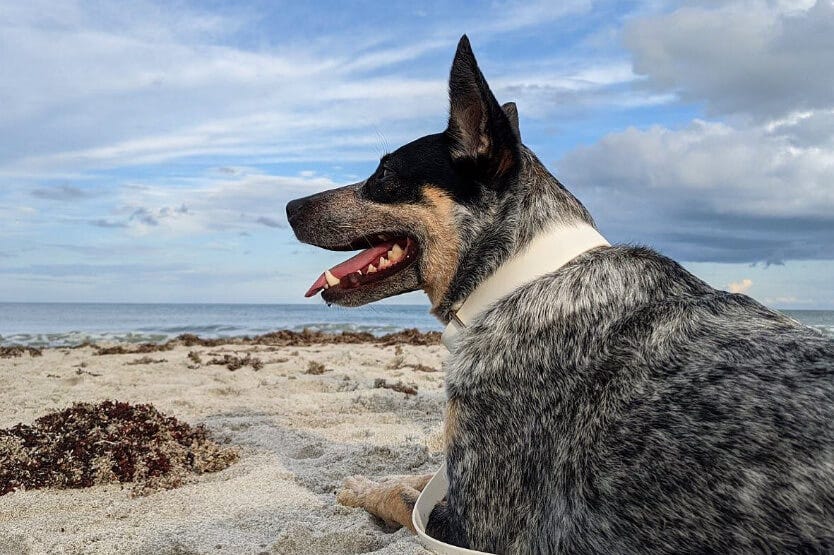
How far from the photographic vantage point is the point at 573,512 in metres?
2.97

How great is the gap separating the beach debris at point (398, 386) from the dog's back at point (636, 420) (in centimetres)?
460

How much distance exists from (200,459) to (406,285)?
2702mm

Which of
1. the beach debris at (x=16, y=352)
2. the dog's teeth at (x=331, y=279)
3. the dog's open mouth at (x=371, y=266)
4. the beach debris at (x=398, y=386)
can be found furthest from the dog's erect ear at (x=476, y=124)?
the beach debris at (x=16, y=352)

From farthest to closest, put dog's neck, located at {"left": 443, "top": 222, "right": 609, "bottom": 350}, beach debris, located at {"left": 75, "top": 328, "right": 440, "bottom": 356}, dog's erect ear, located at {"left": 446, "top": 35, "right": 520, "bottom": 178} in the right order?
beach debris, located at {"left": 75, "top": 328, "right": 440, "bottom": 356} → dog's neck, located at {"left": 443, "top": 222, "right": 609, "bottom": 350} → dog's erect ear, located at {"left": 446, "top": 35, "right": 520, "bottom": 178}

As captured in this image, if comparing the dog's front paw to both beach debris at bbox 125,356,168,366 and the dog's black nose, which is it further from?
beach debris at bbox 125,356,168,366

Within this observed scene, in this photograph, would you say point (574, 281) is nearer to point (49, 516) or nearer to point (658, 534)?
point (658, 534)

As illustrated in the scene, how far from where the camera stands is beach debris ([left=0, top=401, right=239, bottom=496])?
17.6ft

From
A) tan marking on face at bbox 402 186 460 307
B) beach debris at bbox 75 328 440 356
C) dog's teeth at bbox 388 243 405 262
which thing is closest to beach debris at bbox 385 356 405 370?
beach debris at bbox 75 328 440 356

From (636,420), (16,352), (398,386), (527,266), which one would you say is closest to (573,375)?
(636,420)

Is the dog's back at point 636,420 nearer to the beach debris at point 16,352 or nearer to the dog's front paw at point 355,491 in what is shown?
the dog's front paw at point 355,491

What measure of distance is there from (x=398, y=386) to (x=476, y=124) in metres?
5.36

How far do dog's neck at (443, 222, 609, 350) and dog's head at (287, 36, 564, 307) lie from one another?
0.24 metres

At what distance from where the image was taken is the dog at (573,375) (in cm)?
266

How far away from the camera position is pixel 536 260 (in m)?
3.71
